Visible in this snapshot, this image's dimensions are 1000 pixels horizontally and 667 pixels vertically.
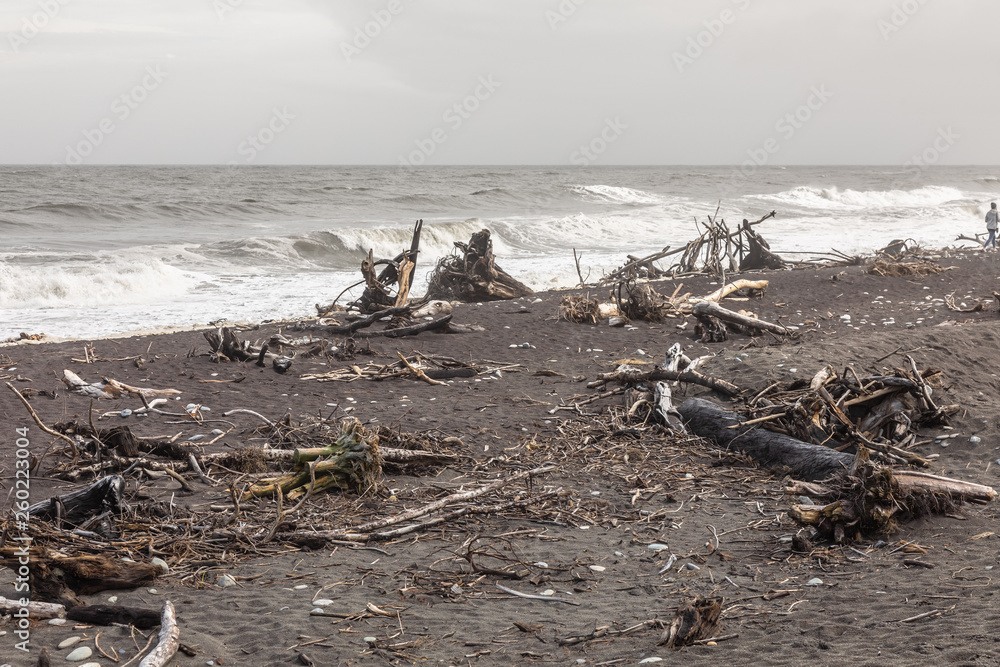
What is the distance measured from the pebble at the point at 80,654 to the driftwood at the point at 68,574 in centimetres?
35

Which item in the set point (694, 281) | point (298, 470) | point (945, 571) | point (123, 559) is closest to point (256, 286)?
point (694, 281)

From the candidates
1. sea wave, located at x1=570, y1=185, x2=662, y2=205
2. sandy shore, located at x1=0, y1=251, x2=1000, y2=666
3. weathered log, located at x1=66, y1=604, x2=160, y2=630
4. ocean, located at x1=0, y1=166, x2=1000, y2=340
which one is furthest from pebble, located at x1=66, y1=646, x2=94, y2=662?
sea wave, located at x1=570, y1=185, x2=662, y2=205

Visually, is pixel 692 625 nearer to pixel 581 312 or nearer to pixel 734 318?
pixel 734 318

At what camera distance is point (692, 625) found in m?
2.74

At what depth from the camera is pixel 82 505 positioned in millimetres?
3711

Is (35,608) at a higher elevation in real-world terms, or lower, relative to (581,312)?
lower

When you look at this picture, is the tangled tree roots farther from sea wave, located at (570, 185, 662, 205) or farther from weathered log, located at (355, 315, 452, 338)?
sea wave, located at (570, 185, 662, 205)


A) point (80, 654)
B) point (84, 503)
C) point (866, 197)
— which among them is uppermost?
point (866, 197)

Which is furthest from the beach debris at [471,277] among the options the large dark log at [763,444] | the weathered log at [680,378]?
the large dark log at [763,444]

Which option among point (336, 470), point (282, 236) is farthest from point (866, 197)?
point (336, 470)

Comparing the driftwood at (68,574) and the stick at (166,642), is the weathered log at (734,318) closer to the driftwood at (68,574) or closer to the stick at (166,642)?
the driftwood at (68,574)

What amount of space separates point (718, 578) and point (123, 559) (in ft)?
8.66

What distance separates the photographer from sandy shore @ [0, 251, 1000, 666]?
2.78m

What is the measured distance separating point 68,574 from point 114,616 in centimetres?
38
